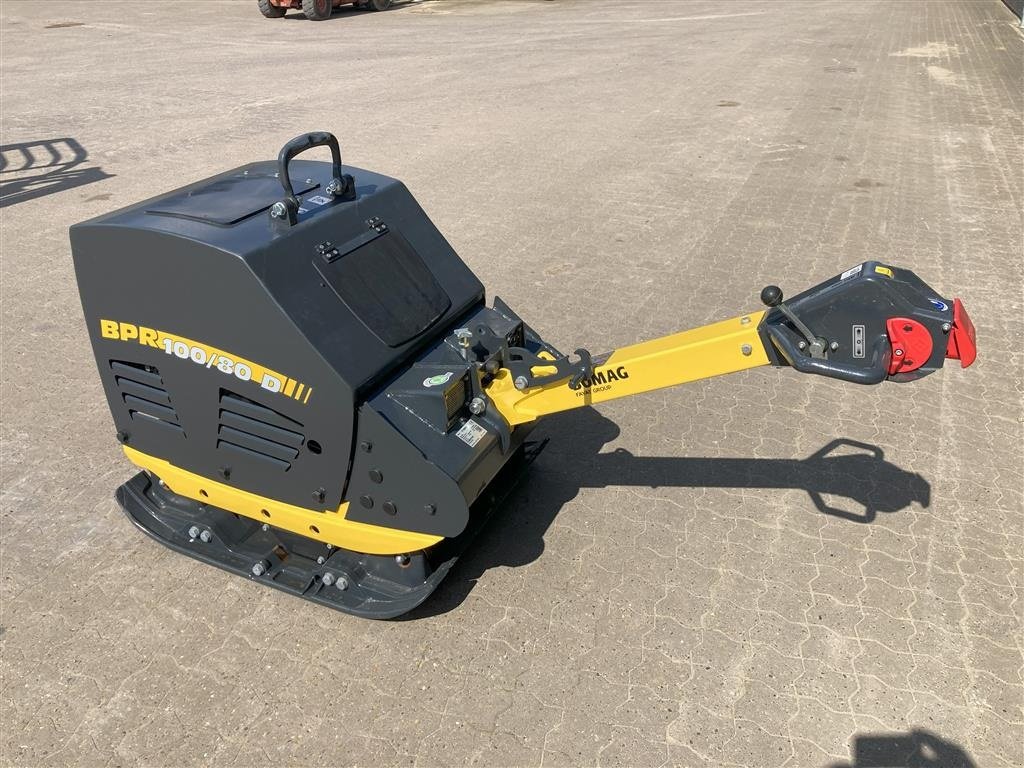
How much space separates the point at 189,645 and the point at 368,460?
3.93 ft

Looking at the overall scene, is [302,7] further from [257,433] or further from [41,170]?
[257,433]

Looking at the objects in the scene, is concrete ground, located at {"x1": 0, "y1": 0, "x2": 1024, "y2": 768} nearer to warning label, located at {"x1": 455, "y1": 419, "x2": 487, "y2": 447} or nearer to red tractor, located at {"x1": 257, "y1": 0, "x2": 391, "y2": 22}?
warning label, located at {"x1": 455, "y1": 419, "x2": 487, "y2": 447}

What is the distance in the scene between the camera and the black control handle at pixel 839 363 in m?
2.62

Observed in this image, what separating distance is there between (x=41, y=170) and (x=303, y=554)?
9100mm

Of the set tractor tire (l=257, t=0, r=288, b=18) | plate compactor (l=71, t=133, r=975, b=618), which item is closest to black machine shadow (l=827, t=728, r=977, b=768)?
plate compactor (l=71, t=133, r=975, b=618)

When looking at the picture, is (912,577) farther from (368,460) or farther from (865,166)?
(865,166)

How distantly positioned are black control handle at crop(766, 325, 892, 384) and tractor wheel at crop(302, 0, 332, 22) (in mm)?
21714

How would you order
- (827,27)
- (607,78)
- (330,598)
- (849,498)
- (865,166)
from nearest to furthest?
(330,598), (849,498), (865,166), (607,78), (827,27)

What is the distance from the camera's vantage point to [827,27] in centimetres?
2131

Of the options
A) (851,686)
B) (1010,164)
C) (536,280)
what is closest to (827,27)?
(1010,164)

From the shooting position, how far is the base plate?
3.44 m

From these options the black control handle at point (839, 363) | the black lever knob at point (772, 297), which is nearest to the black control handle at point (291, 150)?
the black lever knob at point (772, 297)

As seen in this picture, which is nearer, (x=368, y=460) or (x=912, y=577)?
(x=368, y=460)

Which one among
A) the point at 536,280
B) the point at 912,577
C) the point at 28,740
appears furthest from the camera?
the point at 536,280
